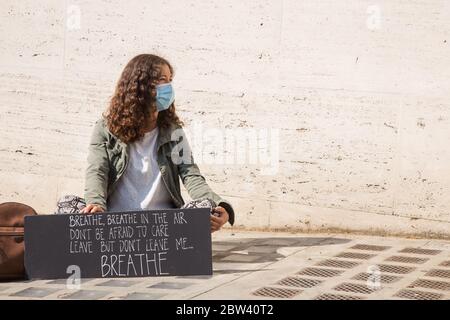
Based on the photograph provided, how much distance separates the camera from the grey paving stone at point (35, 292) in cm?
427

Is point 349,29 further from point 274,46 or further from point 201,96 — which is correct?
point 201,96

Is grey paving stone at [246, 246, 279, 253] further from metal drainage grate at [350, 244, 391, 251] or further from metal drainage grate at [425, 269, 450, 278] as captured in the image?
metal drainage grate at [425, 269, 450, 278]

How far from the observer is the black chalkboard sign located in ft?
14.8

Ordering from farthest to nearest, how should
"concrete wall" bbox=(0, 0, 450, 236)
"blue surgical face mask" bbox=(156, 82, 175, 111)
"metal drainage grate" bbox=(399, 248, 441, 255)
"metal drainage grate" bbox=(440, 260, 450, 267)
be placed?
"concrete wall" bbox=(0, 0, 450, 236)
"metal drainage grate" bbox=(399, 248, 441, 255)
"metal drainage grate" bbox=(440, 260, 450, 267)
"blue surgical face mask" bbox=(156, 82, 175, 111)

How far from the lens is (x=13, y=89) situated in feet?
23.1

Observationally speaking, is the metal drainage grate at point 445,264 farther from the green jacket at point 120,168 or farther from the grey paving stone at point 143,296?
the grey paving stone at point 143,296

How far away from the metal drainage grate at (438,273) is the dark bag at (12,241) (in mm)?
2358

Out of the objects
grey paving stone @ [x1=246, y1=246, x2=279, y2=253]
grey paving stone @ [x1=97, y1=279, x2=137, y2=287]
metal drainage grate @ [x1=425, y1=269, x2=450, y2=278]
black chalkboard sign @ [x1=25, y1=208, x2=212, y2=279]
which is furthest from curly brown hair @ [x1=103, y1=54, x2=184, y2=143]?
metal drainage grate @ [x1=425, y1=269, x2=450, y2=278]

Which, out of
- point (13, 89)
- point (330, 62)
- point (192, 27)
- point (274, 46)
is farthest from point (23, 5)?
point (330, 62)

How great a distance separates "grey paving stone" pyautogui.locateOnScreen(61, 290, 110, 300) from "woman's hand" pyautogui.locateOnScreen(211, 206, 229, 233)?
2.59ft

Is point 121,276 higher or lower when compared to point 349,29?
lower

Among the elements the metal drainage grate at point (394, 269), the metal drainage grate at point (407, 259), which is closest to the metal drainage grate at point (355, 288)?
the metal drainage grate at point (394, 269)

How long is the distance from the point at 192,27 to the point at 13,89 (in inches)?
66.0

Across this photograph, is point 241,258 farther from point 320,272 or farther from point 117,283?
point 117,283
